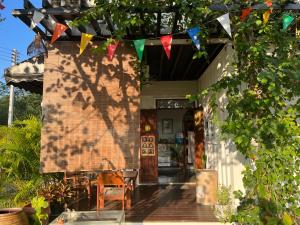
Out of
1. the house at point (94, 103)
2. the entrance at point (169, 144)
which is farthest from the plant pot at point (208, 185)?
the entrance at point (169, 144)

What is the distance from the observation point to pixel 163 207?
18.5 ft

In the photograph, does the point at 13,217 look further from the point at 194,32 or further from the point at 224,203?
the point at 194,32

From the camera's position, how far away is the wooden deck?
4.86 m

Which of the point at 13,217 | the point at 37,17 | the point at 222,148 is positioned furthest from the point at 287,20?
the point at 13,217

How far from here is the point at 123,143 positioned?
4875 millimetres

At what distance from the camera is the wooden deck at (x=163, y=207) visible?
486cm

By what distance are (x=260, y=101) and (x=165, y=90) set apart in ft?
17.8

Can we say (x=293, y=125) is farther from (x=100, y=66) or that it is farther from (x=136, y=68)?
(x=100, y=66)

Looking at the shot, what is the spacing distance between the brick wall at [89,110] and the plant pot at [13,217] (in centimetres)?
84

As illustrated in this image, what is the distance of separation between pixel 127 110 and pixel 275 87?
7.42 ft

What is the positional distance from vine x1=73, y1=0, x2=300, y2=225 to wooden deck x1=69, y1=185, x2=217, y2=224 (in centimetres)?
145

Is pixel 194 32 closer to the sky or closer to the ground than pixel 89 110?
closer to the sky

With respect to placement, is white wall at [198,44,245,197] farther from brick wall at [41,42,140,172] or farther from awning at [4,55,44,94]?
awning at [4,55,44,94]

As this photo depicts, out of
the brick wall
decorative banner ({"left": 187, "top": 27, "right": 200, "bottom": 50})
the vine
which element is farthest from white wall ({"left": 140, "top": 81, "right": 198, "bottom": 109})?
decorative banner ({"left": 187, "top": 27, "right": 200, "bottom": 50})
